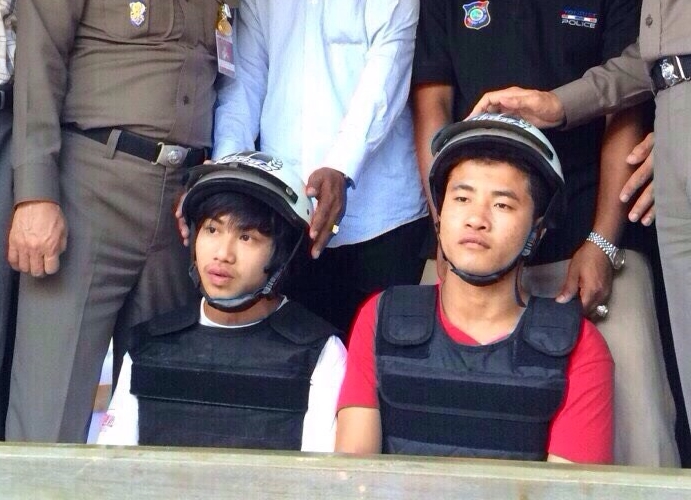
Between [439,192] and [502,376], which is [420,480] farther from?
[439,192]

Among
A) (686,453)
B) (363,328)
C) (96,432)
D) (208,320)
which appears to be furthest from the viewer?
(686,453)

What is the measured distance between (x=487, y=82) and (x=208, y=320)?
1.11 metres

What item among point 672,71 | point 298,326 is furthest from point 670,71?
point 298,326

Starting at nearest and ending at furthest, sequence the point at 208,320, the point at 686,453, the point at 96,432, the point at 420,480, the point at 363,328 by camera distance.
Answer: the point at 420,480 < the point at 363,328 < the point at 208,320 < the point at 96,432 < the point at 686,453

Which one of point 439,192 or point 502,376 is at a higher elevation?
point 439,192

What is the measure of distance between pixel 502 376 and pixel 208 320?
0.90m

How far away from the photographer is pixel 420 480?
6.08 feet

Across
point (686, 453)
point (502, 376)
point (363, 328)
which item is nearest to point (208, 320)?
point (363, 328)

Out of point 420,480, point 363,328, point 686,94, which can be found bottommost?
point 420,480

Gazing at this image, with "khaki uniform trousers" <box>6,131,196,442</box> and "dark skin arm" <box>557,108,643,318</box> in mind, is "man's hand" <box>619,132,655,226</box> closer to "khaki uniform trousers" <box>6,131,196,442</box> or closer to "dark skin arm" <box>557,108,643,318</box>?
"dark skin arm" <box>557,108,643,318</box>

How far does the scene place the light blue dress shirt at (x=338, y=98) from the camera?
318 cm

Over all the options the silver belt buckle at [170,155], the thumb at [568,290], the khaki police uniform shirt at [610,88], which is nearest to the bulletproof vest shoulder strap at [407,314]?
the thumb at [568,290]

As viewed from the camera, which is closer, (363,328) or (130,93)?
(363,328)

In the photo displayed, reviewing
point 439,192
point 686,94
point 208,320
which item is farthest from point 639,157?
point 208,320
